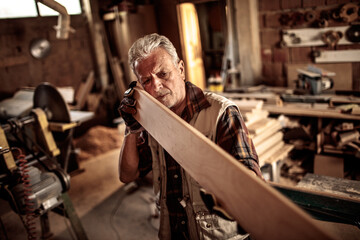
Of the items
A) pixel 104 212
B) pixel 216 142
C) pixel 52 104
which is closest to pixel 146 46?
pixel 216 142

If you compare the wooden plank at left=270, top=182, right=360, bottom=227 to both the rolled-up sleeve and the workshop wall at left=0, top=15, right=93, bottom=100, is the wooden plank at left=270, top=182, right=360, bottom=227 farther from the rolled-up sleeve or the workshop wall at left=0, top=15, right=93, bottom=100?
the workshop wall at left=0, top=15, right=93, bottom=100

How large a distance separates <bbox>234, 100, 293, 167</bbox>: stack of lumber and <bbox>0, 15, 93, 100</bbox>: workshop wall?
13.5ft

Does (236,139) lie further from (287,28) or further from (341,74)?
(287,28)

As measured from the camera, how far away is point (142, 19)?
218 inches

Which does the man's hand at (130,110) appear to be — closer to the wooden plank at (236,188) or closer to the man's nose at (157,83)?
the man's nose at (157,83)

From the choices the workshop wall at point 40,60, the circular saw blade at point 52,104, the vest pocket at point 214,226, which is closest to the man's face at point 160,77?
the vest pocket at point 214,226

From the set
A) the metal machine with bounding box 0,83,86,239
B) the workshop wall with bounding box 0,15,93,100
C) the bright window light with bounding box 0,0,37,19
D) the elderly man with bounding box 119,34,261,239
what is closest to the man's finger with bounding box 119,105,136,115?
the elderly man with bounding box 119,34,261,239

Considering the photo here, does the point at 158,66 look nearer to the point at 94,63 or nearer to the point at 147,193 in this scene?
the point at 147,193

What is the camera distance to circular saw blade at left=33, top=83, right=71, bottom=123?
10.8ft

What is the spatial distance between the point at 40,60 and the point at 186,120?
5121 mm

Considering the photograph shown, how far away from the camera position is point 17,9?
527cm

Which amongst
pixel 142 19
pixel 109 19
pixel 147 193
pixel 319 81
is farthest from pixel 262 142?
pixel 109 19

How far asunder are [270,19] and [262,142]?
1919mm

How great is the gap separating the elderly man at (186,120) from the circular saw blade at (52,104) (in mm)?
1986
